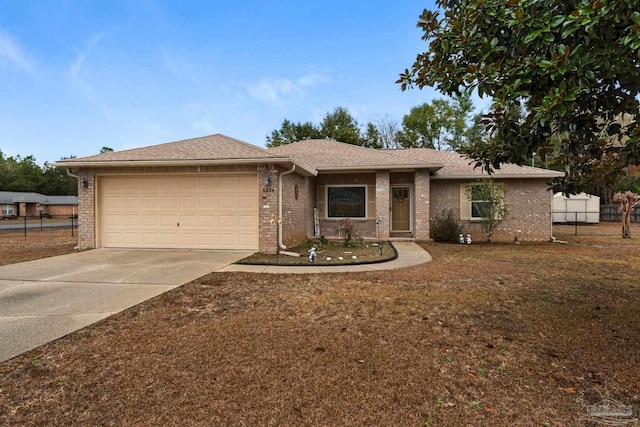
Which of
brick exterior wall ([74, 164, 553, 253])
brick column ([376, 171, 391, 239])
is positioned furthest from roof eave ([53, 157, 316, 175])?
brick column ([376, 171, 391, 239])

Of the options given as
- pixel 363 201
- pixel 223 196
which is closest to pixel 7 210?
pixel 223 196

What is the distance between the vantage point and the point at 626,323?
3893 millimetres

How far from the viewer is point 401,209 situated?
1323cm

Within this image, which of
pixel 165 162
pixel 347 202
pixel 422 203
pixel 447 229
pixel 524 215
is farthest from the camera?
pixel 347 202

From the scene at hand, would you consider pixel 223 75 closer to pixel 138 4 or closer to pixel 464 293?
pixel 138 4

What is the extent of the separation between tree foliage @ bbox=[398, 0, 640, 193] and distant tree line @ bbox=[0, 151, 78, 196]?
56.7 meters

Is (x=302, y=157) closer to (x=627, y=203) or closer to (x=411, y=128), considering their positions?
(x=627, y=203)

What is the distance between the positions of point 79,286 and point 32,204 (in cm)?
5141

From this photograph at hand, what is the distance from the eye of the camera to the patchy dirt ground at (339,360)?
89.1 inches

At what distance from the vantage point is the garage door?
30.7 ft

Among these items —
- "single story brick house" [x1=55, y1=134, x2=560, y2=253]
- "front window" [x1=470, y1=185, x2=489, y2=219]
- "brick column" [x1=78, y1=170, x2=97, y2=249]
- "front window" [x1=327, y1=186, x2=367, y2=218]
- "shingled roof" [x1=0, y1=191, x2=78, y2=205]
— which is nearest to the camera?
"single story brick house" [x1=55, y1=134, x2=560, y2=253]

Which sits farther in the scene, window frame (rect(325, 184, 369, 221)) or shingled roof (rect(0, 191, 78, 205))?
shingled roof (rect(0, 191, 78, 205))

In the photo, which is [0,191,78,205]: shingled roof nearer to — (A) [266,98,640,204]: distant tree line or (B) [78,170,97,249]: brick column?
(A) [266,98,640,204]: distant tree line

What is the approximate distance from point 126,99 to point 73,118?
5579 mm
